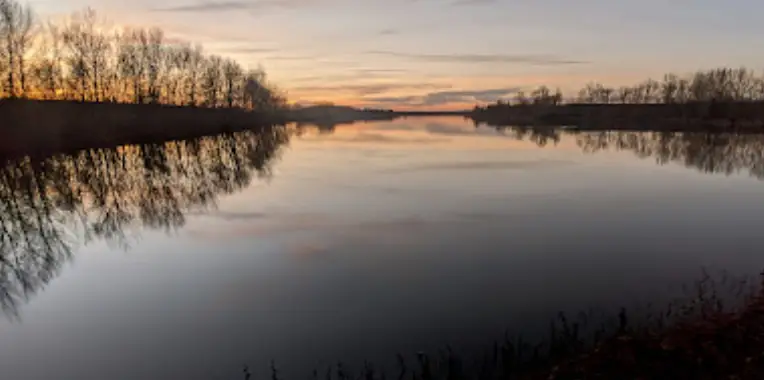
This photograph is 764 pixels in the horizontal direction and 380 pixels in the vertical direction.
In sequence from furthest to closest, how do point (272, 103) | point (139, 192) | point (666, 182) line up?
point (272, 103) < point (666, 182) < point (139, 192)

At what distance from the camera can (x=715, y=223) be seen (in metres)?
16.7

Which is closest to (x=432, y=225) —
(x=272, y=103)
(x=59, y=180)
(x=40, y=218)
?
(x=40, y=218)

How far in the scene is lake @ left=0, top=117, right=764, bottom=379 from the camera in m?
8.61

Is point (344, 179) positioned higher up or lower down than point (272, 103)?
lower down

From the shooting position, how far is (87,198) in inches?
886

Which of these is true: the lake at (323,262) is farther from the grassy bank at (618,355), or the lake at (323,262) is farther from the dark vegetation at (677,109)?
the dark vegetation at (677,109)

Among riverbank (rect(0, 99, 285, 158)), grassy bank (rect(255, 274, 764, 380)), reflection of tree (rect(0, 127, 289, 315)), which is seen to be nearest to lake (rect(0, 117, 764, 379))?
reflection of tree (rect(0, 127, 289, 315))

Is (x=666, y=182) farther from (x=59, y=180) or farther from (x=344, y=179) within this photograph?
(x=59, y=180)

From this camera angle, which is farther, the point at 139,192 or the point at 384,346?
the point at 139,192

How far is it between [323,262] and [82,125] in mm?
51240

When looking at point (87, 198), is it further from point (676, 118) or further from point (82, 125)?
point (676, 118)

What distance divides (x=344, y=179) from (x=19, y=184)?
1709 cm

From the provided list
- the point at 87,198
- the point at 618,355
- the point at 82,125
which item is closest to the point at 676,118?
the point at 82,125

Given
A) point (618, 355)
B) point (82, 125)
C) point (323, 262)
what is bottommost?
point (323, 262)
